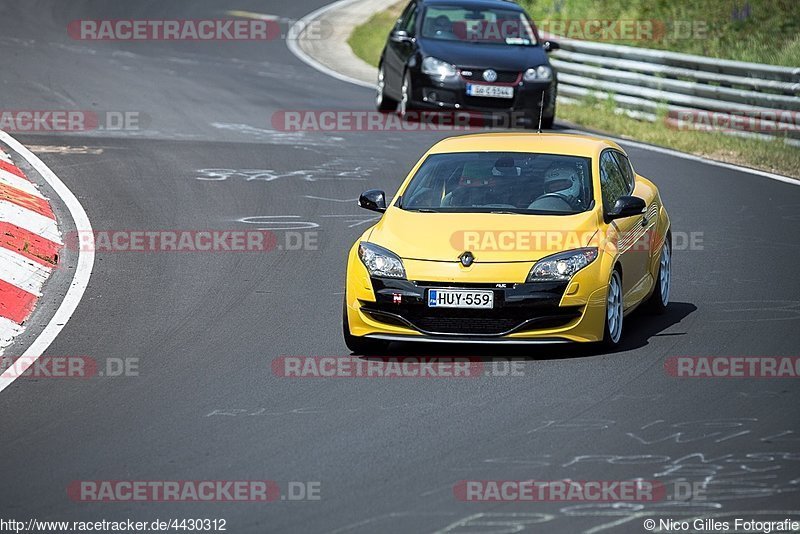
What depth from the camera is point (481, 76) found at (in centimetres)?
2152

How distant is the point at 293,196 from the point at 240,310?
5.22m

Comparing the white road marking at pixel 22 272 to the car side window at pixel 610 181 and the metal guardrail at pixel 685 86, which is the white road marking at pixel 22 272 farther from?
the metal guardrail at pixel 685 86

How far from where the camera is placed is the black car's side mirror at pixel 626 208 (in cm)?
1045

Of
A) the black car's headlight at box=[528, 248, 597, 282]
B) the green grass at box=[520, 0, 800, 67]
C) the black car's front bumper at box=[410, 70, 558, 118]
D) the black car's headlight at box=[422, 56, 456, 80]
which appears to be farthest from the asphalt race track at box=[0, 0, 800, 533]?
the green grass at box=[520, 0, 800, 67]

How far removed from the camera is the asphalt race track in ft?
23.3

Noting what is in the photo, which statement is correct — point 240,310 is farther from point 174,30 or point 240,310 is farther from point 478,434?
point 174,30

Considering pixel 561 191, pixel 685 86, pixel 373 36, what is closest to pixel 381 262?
pixel 561 191

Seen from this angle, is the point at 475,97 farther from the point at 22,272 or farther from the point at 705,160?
the point at 22,272

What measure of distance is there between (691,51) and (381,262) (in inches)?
745

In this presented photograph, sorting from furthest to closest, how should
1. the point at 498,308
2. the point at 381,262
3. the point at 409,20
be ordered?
the point at 409,20
the point at 381,262
the point at 498,308

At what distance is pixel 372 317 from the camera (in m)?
10.0

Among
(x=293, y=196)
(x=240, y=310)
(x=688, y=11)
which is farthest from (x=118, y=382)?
(x=688, y=11)

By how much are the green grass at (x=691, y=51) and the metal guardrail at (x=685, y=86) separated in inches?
10.8

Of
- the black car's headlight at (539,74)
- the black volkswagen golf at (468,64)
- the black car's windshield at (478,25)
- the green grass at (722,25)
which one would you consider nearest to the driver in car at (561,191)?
the black volkswagen golf at (468,64)
